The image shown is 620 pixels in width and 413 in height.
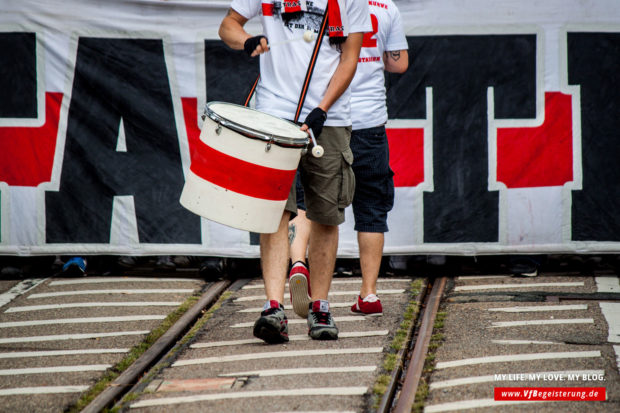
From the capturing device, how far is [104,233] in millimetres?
6520

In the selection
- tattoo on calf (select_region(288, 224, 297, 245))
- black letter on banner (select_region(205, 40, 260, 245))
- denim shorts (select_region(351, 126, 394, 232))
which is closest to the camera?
tattoo on calf (select_region(288, 224, 297, 245))

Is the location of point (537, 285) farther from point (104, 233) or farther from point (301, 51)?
point (104, 233)

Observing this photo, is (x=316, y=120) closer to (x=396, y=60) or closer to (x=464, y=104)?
(x=396, y=60)

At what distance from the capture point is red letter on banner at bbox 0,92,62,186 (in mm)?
6488

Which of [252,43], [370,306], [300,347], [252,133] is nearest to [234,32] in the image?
[252,43]

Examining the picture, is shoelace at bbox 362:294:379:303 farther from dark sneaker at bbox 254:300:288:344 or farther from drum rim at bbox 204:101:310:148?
drum rim at bbox 204:101:310:148

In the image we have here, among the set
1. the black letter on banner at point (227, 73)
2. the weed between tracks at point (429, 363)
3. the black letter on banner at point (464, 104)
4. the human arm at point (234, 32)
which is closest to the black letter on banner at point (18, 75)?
the black letter on banner at point (227, 73)

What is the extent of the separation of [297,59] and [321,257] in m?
1.04

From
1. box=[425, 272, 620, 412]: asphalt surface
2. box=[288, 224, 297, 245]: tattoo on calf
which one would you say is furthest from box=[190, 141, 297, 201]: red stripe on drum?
box=[425, 272, 620, 412]: asphalt surface

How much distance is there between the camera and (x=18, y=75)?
21.4 feet

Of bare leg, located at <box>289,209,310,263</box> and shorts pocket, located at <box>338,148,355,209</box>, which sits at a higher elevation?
shorts pocket, located at <box>338,148,355,209</box>

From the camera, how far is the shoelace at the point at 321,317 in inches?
180

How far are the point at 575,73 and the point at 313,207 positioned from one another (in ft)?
8.94

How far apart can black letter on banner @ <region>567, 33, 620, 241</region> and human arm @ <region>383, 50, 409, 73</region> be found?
5.21ft
